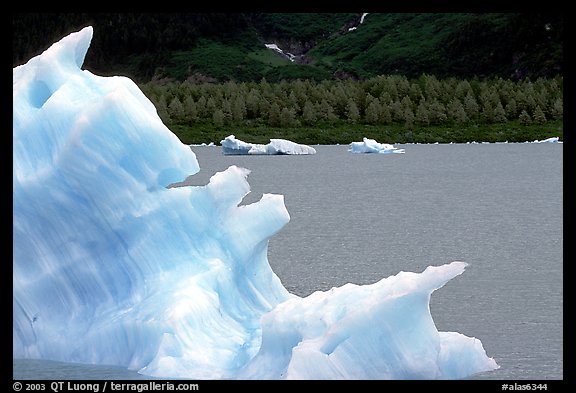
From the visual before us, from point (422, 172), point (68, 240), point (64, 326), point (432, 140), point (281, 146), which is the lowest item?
point (432, 140)

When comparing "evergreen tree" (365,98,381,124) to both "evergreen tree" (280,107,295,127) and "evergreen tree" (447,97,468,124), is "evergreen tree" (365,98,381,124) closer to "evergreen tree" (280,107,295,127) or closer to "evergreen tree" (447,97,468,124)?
"evergreen tree" (447,97,468,124)

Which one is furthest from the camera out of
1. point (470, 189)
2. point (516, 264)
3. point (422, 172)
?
point (422, 172)

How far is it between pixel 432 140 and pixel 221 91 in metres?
27.1

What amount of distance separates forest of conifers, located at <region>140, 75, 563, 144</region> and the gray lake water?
38692 millimetres

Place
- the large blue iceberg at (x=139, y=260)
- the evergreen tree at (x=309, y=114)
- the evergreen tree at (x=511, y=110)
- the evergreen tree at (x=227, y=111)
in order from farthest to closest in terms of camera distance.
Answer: the evergreen tree at (x=511, y=110) → the evergreen tree at (x=309, y=114) → the evergreen tree at (x=227, y=111) → the large blue iceberg at (x=139, y=260)

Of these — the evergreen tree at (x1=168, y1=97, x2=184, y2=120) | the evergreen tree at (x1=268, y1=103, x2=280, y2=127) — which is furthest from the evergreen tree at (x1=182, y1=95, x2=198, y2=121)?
the evergreen tree at (x1=268, y1=103, x2=280, y2=127)

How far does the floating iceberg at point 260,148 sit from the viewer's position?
82.4 metres

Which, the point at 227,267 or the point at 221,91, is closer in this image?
the point at 227,267

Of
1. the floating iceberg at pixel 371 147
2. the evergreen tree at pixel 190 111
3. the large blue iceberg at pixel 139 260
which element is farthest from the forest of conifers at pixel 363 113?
the large blue iceberg at pixel 139 260

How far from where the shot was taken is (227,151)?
84125 mm

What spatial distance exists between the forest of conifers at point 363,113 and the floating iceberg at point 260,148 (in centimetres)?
2029

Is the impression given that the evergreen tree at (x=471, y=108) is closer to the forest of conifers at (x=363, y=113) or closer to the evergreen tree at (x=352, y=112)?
the forest of conifers at (x=363, y=113)

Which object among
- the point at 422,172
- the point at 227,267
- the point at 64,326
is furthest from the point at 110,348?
the point at 422,172
